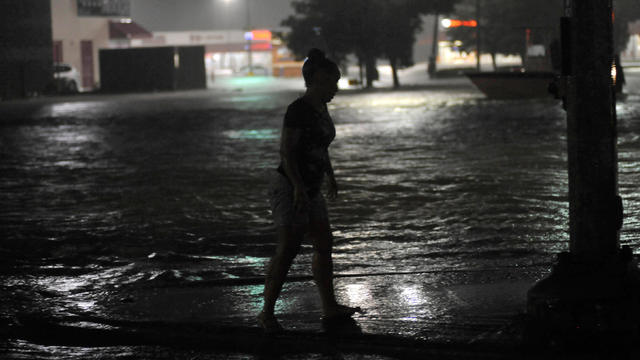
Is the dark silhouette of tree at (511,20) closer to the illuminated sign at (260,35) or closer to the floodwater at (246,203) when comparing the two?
the illuminated sign at (260,35)

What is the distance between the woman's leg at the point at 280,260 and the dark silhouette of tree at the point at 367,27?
4517 centimetres

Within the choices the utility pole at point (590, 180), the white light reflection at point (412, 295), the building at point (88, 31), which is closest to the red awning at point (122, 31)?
the building at point (88, 31)

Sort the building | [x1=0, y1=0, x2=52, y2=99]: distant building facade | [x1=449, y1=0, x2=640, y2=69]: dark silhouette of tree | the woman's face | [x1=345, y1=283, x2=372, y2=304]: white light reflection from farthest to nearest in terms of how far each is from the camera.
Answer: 1. the building
2. [x1=449, y1=0, x2=640, y2=69]: dark silhouette of tree
3. [x1=0, y1=0, x2=52, y2=99]: distant building facade
4. [x1=345, y1=283, x2=372, y2=304]: white light reflection
5. the woman's face

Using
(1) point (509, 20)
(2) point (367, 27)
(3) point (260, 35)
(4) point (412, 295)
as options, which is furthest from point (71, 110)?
(3) point (260, 35)

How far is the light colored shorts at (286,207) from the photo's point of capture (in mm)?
6094

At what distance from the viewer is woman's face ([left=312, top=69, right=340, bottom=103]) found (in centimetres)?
614

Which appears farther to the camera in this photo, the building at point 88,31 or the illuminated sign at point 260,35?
the illuminated sign at point 260,35

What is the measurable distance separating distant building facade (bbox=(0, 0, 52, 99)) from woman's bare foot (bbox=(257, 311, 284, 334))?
4510 centimetres

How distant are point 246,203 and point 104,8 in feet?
199

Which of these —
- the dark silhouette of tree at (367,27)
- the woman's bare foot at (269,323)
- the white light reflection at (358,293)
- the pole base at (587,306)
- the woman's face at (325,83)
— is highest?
the dark silhouette of tree at (367,27)

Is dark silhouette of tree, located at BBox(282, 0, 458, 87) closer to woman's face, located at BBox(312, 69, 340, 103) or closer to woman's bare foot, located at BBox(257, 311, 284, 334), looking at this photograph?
woman's face, located at BBox(312, 69, 340, 103)

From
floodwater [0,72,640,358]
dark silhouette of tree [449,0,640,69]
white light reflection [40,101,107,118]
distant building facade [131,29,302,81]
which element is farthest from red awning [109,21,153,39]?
floodwater [0,72,640,358]

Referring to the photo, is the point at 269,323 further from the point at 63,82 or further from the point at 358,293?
the point at 63,82

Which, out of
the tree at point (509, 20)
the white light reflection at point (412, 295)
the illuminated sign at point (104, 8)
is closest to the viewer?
the white light reflection at point (412, 295)
